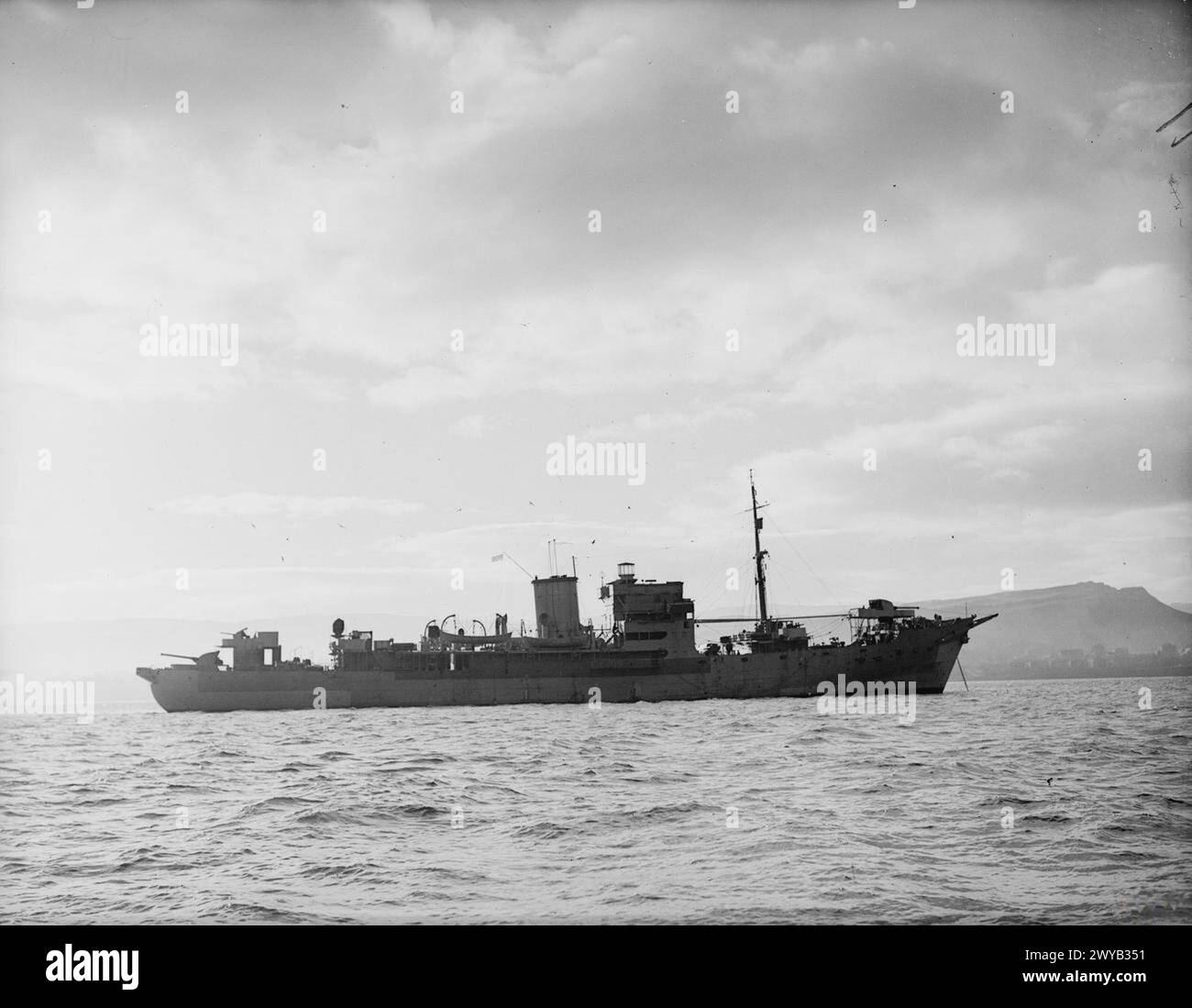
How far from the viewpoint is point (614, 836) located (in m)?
12.2

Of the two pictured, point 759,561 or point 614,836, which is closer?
point 614,836

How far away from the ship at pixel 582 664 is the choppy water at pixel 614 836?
34.0 meters

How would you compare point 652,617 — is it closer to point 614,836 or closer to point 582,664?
point 582,664

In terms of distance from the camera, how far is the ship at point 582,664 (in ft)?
197

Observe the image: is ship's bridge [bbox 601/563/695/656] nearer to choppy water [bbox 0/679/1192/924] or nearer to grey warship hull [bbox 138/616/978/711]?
grey warship hull [bbox 138/616/978/711]

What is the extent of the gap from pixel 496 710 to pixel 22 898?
47.8m

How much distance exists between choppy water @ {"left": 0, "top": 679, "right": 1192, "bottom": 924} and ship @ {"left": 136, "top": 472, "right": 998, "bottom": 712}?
34.0m

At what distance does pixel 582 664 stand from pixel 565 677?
5.11 feet

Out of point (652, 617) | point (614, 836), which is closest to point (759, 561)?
point (652, 617)

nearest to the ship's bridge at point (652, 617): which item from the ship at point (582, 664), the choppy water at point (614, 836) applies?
the ship at point (582, 664)

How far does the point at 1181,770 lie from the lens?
2003 centimetres

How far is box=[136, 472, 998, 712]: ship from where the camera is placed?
197 feet
